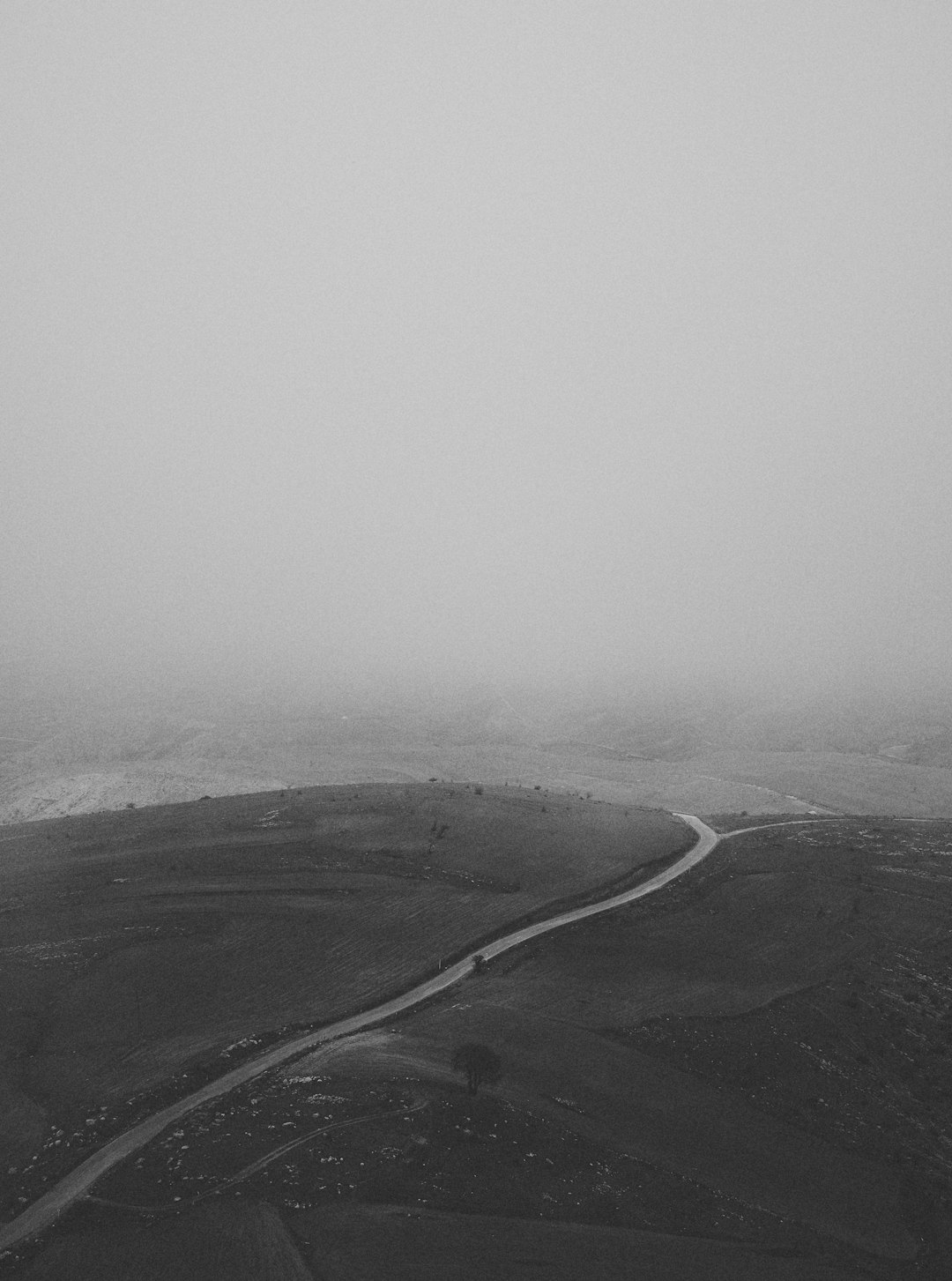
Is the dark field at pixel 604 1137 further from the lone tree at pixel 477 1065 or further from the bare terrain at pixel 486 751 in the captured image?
the bare terrain at pixel 486 751

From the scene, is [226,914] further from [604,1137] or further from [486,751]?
[486,751]

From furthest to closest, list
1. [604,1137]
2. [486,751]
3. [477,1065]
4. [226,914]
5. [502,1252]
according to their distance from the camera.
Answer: [486,751]
[226,914]
[477,1065]
[604,1137]
[502,1252]

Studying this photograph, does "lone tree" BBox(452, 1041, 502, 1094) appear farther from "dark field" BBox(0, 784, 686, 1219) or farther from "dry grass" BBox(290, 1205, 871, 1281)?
"dark field" BBox(0, 784, 686, 1219)

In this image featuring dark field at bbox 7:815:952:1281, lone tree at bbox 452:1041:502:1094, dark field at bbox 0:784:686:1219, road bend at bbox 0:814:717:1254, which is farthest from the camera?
dark field at bbox 0:784:686:1219

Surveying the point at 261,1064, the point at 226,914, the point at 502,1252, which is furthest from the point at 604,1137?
the point at 226,914

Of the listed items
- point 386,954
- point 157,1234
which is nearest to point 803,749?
point 386,954

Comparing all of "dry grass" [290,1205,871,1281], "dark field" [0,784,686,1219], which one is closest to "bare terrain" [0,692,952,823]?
"dark field" [0,784,686,1219]

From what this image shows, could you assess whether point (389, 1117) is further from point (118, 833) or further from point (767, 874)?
point (118, 833)

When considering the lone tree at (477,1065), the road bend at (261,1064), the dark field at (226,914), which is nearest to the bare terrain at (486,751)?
the dark field at (226,914)
